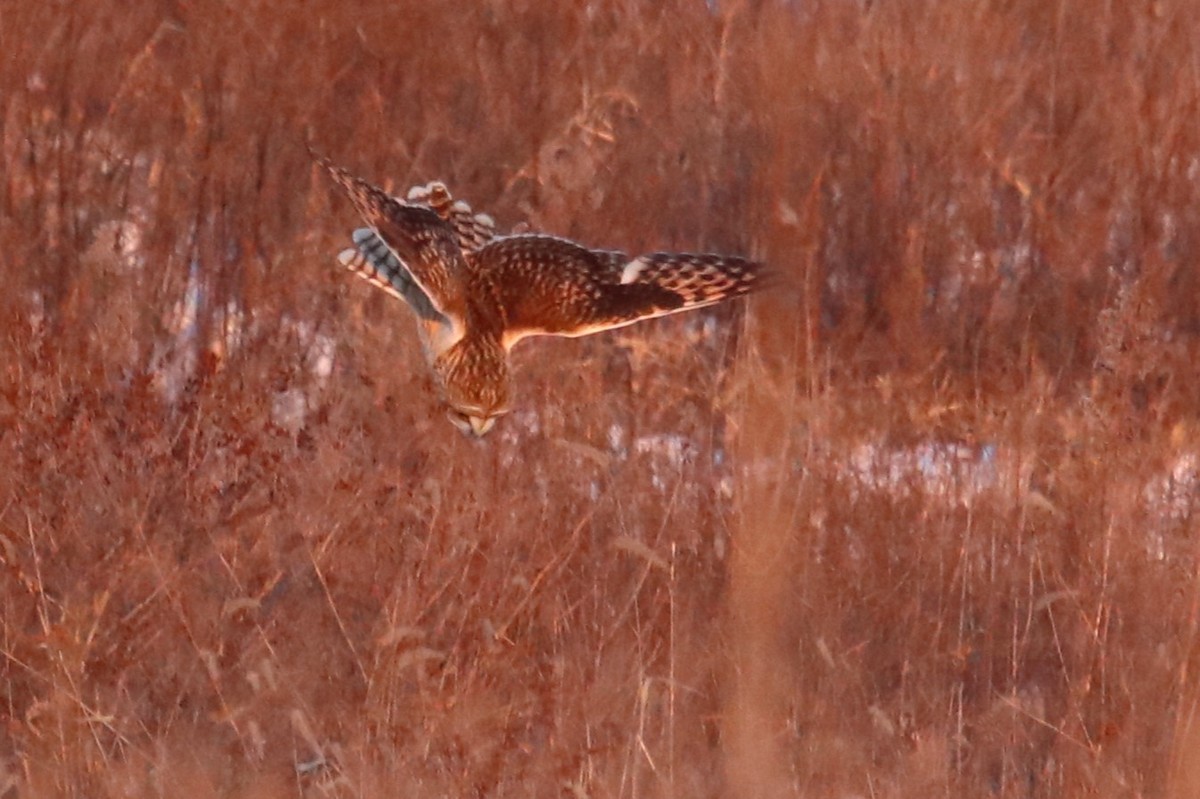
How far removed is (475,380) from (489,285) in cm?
18

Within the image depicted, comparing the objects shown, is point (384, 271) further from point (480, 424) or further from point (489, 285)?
point (480, 424)

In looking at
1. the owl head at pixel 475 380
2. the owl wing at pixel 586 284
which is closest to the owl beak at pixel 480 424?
the owl head at pixel 475 380

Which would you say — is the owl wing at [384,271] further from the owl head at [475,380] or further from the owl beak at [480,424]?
the owl beak at [480,424]

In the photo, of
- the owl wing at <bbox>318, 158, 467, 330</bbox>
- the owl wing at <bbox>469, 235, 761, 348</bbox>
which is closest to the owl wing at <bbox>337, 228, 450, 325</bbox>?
the owl wing at <bbox>318, 158, 467, 330</bbox>

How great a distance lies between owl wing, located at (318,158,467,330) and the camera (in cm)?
313

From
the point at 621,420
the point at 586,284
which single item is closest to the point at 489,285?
the point at 586,284

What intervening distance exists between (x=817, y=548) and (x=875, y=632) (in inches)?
7.0

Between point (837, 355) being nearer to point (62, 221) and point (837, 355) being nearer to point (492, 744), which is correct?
point (492, 744)

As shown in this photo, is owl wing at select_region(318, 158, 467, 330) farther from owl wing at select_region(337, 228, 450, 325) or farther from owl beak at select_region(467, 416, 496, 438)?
owl beak at select_region(467, 416, 496, 438)

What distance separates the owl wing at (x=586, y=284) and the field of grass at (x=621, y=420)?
6 cm

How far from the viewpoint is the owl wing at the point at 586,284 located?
126 inches

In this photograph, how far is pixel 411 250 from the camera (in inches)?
123

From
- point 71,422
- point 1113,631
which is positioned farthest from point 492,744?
point 1113,631

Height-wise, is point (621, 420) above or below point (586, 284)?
below
